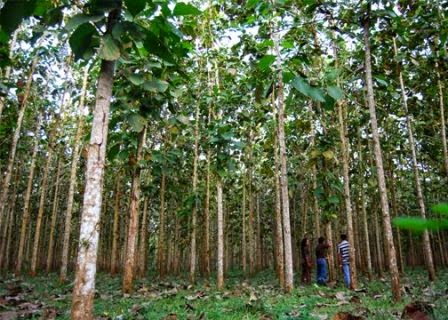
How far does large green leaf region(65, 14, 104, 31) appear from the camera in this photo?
3.70 meters

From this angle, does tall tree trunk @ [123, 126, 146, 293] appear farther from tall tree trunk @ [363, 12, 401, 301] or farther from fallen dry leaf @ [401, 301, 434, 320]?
fallen dry leaf @ [401, 301, 434, 320]

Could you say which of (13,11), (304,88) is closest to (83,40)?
(13,11)

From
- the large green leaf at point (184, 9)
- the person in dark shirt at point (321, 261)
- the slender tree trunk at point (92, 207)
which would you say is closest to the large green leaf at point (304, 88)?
the large green leaf at point (184, 9)

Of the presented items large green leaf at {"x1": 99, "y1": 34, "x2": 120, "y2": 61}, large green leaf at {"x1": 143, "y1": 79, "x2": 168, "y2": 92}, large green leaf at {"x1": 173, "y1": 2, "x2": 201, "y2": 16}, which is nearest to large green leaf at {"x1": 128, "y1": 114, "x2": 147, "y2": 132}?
large green leaf at {"x1": 143, "y1": 79, "x2": 168, "y2": 92}

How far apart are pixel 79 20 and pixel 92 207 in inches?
76.8

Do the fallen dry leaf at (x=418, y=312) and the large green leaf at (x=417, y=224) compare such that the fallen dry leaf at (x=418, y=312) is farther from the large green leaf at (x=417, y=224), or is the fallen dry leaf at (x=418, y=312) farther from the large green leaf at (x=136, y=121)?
the large green leaf at (x=136, y=121)

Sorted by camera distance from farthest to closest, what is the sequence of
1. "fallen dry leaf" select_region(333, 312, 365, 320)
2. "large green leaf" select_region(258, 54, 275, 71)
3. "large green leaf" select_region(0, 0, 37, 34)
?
"fallen dry leaf" select_region(333, 312, 365, 320) < "large green leaf" select_region(258, 54, 275, 71) < "large green leaf" select_region(0, 0, 37, 34)

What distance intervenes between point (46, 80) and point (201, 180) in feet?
29.1

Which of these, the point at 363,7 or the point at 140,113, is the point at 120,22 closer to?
the point at 140,113

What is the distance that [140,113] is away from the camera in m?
8.60

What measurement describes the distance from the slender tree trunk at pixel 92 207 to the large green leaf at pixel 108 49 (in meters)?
0.21

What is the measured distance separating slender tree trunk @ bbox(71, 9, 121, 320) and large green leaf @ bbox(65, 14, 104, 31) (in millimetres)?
469

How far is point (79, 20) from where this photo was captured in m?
3.72

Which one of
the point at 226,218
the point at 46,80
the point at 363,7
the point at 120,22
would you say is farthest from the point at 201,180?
the point at 120,22
